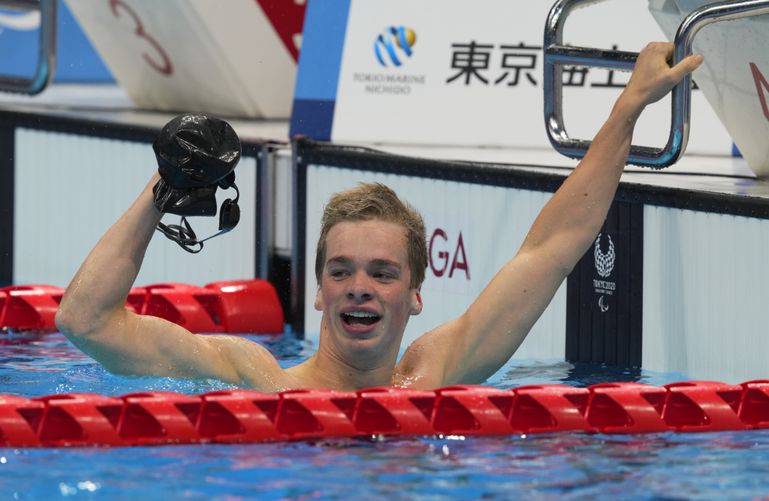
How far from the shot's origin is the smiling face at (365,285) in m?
3.31

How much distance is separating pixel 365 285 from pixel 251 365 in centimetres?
39

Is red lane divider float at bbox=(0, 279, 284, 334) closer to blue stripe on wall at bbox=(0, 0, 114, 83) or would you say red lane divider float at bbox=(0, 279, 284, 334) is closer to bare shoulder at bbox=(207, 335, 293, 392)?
bare shoulder at bbox=(207, 335, 293, 392)

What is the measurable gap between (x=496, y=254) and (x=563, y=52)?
95 centimetres

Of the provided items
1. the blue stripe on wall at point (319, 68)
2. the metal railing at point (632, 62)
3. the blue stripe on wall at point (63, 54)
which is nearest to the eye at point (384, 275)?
the metal railing at point (632, 62)

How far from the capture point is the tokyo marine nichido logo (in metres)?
6.11

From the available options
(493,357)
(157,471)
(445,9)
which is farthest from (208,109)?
(157,471)

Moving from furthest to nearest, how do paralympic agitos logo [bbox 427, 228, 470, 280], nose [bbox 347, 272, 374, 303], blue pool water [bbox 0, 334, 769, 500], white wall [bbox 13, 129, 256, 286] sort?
white wall [bbox 13, 129, 256, 286]
paralympic agitos logo [bbox 427, 228, 470, 280]
nose [bbox 347, 272, 374, 303]
blue pool water [bbox 0, 334, 769, 500]

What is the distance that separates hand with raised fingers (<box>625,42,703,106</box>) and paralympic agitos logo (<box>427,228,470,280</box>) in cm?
158

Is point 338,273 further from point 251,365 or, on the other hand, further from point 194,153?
point 194,153

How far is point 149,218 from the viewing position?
317cm

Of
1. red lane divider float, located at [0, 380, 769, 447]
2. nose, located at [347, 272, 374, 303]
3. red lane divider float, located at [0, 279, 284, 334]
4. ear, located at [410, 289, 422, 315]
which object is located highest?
nose, located at [347, 272, 374, 303]

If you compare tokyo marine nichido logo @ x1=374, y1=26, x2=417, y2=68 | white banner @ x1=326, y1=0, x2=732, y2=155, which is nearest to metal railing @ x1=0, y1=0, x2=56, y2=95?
white banner @ x1=326, y1=0, x2=732, y2=155

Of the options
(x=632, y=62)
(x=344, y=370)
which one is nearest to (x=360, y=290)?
(x=344, y=370)

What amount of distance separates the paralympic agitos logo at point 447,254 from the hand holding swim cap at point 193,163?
2047mm
